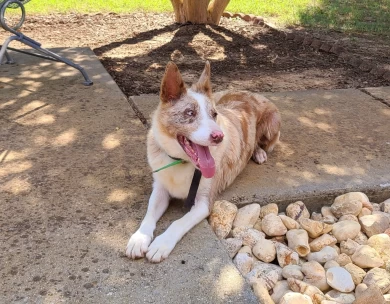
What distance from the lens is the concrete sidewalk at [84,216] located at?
8.36 feet

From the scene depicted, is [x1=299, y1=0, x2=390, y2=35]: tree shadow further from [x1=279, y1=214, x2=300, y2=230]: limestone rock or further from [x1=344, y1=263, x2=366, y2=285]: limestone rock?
[x1=344, y1=263, x2=366, y2=285]: limestone rock

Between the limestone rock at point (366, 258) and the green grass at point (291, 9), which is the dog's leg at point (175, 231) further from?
the green grass at point (291, 9)

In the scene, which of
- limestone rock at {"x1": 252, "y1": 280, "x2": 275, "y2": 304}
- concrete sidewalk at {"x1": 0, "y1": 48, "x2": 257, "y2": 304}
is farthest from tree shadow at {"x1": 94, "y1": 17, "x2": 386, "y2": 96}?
limestone rock at {"x1": 252, "y1": 280, "x2": 275, "y2": 304}

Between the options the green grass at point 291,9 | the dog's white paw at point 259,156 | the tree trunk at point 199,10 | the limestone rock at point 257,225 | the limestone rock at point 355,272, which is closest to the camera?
the limestone rock at point 355,272

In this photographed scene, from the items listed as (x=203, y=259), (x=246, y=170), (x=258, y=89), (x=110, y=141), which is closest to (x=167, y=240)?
(x=203, y=259)

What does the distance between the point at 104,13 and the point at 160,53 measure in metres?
3.27

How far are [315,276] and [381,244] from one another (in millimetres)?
627

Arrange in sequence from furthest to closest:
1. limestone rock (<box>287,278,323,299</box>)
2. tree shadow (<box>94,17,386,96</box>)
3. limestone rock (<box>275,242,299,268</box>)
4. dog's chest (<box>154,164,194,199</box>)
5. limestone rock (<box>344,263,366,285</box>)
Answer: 1. tree shadow (<box>94,17,386,96</box>)
2. dog's chest (<box>154,164,194,199</box>)
3. limestone rock (<box>275,242,299,268</box>)
4. limestone rock (<box>344,263,366,285</box>)
5. limestone rock (<box>287,278,323,299</box>)

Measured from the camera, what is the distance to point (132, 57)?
744 cm

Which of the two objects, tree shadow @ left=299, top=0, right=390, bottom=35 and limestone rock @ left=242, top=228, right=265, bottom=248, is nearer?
limestone rock @ left=242, top=228, right=265, bottom=248

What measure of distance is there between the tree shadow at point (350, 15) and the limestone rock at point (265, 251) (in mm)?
7857

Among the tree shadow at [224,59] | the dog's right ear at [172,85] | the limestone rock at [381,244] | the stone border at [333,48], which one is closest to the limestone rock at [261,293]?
the limestone rock at [381,244]

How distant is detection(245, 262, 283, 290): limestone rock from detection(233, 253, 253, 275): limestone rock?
0.11 ft

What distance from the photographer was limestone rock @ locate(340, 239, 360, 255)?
323cm
